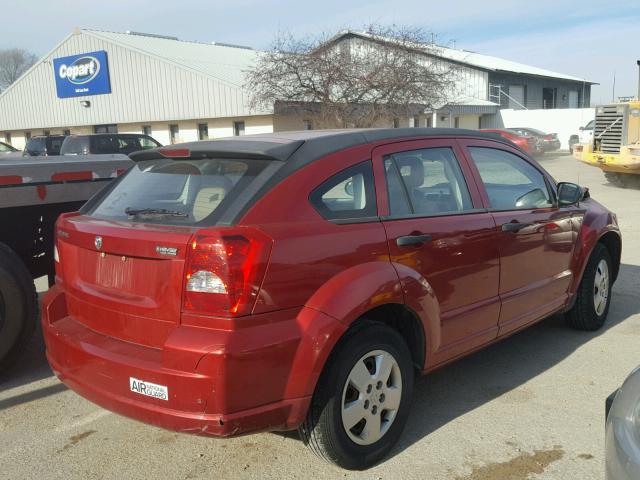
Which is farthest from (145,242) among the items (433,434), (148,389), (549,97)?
(549,97)

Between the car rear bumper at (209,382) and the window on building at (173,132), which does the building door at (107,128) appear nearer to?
the window on building at (173,132)

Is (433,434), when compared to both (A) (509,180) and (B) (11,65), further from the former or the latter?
(B) (11,65)

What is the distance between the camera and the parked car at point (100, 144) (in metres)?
17.8

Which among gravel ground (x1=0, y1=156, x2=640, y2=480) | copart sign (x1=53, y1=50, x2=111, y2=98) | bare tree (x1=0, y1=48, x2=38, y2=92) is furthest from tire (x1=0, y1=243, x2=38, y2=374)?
bare tree (x1=0, y1=48, x2=38, y2=92)

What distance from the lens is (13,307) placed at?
14.3 ft

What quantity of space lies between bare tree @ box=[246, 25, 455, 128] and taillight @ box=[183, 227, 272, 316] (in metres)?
21.8

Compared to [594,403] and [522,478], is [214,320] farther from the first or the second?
[594,403]

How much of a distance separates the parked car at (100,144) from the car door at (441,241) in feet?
48.7

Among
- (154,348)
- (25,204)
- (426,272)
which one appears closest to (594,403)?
(426,272)

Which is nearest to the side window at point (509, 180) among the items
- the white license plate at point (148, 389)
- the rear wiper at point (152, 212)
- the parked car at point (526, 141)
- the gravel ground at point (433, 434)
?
the gravel ground at point (433, 434)

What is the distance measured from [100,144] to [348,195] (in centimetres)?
1645

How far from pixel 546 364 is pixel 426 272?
68.7 inches

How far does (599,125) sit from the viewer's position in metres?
16.8

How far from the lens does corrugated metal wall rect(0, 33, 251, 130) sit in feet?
101
